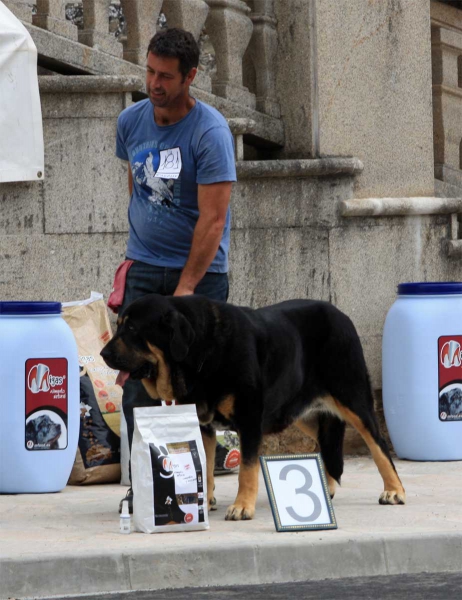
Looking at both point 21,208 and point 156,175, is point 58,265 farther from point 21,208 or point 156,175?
point 156,175

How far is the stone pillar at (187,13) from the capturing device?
865 centimetres

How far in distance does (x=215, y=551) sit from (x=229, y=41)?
431 cm

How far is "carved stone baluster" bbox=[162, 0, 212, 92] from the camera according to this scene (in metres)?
8.65

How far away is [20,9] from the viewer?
809cm

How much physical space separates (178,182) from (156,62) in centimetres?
54

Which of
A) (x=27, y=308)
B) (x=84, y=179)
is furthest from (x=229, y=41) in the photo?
(x=27, y=308)

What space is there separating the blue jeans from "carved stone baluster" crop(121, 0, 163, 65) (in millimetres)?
2554

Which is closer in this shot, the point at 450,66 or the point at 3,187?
the point at 3,187

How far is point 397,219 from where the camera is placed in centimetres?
921

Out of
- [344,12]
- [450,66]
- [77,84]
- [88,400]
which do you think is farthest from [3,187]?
[450,66]

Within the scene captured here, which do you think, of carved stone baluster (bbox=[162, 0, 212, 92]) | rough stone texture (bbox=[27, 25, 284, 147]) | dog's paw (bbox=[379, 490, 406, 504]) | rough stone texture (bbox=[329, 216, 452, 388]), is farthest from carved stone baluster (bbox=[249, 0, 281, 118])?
dog's paw (bbox=[379, 490, 406, 504])

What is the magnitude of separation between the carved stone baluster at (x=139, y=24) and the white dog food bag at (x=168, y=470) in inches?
132

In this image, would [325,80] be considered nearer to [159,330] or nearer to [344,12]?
[344,12]

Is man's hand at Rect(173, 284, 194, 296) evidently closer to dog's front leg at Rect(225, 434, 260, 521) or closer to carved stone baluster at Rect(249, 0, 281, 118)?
dog's front leg at Rect(225, 434, 260, 521)
